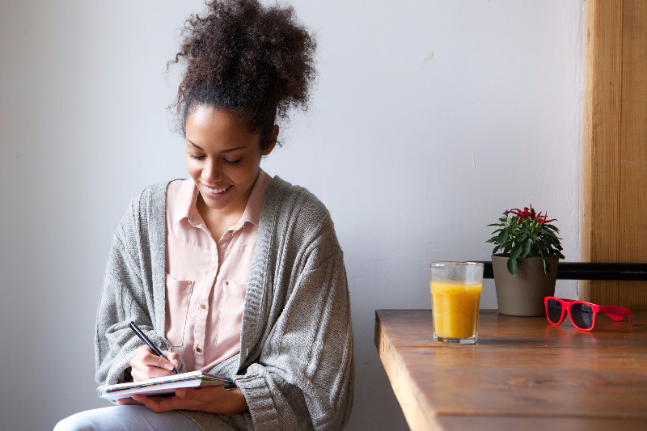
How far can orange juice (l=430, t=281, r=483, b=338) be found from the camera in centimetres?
92

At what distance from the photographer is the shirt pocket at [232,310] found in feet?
3.98

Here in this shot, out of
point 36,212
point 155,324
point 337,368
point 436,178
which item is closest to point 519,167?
point 436,178

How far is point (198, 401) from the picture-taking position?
106cm

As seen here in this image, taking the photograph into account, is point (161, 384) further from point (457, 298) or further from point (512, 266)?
point (512, 266)

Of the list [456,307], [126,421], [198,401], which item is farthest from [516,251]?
[126,421]

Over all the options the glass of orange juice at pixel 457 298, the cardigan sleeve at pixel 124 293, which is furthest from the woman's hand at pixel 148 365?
the glass of orange juice at pixel 457 298

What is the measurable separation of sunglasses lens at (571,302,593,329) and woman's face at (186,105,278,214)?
0.70 m

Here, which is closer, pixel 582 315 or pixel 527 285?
pixel 582 315

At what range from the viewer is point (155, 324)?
1.25m

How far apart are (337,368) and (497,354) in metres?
0.39

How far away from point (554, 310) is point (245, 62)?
0.80 m

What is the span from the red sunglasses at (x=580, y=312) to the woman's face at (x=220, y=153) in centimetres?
68

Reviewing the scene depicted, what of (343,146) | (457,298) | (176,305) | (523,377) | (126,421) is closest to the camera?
(523,377)

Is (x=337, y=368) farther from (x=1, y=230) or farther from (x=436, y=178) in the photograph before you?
(x=1, y=230)
